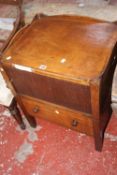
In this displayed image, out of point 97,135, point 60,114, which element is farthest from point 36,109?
point 97,135

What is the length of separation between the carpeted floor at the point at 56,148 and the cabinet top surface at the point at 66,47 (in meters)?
0.33

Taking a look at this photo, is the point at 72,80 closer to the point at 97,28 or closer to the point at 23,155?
the point at 97,28

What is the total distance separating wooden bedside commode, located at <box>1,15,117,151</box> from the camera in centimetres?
99

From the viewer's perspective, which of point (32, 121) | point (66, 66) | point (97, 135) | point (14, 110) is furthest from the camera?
point (32, 121)

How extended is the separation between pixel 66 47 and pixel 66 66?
123 millimetres

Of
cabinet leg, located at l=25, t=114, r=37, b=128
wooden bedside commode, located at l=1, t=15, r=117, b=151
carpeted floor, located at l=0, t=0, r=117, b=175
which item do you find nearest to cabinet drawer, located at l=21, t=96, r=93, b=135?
wooden bedside commode, located at l=1, t=15, r=117, b=151

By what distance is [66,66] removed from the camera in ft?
3.29

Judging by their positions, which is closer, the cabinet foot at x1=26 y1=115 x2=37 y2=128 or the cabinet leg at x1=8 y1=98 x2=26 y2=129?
the cabinet leg at x1=8 y1=98 x2=26 y2=129

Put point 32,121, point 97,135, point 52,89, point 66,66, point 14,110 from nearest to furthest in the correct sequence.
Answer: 1. point 66,66
2. point 52,89
3. point 97,135
4. point 14,110
5. point 32,121

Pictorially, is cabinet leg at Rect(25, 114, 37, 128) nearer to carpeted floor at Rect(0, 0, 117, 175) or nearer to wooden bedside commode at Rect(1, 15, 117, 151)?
carpeted floor at Rect(0, 0, 117, 175)

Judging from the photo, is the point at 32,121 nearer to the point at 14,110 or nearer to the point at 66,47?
the point at 14,110

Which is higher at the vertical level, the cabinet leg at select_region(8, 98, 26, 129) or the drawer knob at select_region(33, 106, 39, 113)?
the drawer knob at select_region(33, 106, 39, 113)

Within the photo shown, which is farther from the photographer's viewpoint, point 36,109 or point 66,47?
point 36,109

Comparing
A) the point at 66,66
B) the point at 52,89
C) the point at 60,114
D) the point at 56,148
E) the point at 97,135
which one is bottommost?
the point at 56,148
